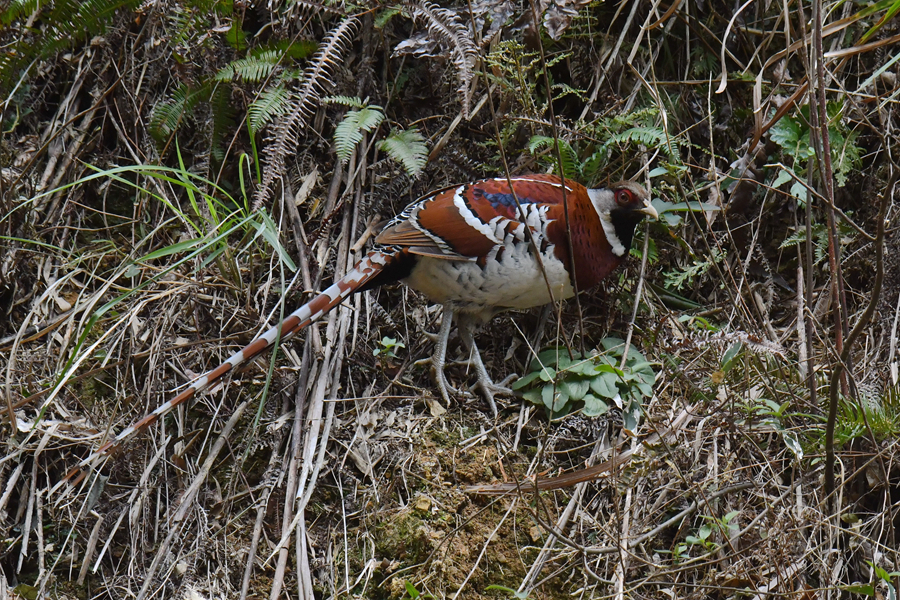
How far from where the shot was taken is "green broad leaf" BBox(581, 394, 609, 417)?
141 inches

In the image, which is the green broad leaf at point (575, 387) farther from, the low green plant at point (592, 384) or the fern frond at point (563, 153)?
the fern frond at point (563, 153)

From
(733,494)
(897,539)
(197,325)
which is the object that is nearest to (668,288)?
(733,494)

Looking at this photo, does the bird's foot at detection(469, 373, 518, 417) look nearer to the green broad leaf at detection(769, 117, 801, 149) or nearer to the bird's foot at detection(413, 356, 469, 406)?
the bird's foot at detection(413, 356, 469, 406)

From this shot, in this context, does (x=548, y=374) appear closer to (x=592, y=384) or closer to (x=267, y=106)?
(x=592, y=384)

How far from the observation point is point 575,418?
144 inches

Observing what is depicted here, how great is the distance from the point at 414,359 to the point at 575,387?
882 millimetres

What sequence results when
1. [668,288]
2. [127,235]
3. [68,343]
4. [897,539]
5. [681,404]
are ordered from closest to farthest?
[897,539], [681,404], [68,343], [668,288], [127,235]

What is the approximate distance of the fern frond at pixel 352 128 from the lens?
4.12 m

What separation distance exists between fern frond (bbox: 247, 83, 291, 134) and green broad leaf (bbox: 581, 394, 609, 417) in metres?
2.15

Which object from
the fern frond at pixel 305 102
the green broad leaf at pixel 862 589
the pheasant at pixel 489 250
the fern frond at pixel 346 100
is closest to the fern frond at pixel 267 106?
the fern frond at pixel 305 102

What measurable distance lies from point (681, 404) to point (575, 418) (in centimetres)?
48

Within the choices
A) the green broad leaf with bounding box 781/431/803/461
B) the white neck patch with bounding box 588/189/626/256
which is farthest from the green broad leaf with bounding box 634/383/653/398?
the white neck patch with bounding box 588/189/626/256

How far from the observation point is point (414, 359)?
13.5 ft

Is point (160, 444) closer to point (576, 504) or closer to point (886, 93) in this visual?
point (576, 504)
